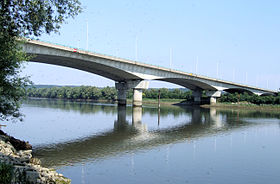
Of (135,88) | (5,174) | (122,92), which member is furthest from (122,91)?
(5,174)

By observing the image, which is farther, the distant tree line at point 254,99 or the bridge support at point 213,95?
the bridge support at point 213,95

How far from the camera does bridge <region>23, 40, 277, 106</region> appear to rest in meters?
57.2

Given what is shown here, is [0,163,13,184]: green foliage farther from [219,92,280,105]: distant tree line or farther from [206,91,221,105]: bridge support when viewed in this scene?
[206,91,221,105]: bridge support

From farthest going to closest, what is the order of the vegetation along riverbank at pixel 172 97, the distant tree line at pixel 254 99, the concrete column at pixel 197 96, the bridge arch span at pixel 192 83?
1. the concrete column at pixel 197 96
2. the vegetation along riverbank at pixel 172 97
3. the distant tree line at pixel 254 99
4. the bridge arch span at pixel 192 83

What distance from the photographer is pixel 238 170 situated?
676 inches

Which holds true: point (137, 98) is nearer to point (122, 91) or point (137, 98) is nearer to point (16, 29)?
point (122, 91)

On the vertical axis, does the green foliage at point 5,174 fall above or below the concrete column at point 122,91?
below

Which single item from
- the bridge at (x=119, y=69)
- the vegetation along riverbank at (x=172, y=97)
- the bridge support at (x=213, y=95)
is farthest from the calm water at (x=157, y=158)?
the bridge support at (x=213, y=95)

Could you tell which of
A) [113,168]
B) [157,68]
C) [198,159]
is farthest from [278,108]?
[113,168]

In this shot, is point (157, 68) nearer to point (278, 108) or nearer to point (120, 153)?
point (278, 108)

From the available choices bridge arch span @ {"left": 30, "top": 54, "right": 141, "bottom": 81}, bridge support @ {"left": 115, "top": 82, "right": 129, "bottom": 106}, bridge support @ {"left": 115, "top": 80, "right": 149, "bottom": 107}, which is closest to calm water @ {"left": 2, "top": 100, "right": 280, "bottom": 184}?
bridge arch span @ {"left": 30, "top": 54, "right": 141, "bottom": 81}

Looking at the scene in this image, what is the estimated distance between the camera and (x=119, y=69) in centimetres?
7362

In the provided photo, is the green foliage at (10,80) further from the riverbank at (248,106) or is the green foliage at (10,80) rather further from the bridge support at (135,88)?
the riverbank at (248,106)

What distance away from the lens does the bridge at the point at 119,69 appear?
5722 centimetres
